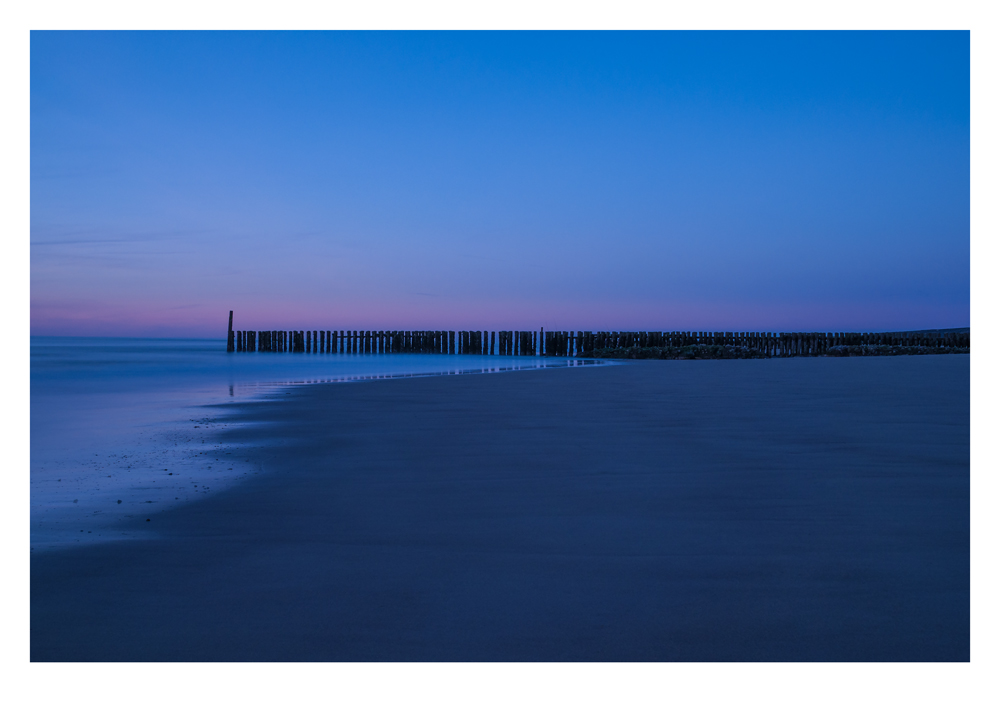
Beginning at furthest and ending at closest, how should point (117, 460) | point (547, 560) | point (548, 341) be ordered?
point (548, 341)
point (117, 460)
point (547, 560)

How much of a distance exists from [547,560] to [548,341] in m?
29.2

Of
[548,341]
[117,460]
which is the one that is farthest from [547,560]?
[548,341]

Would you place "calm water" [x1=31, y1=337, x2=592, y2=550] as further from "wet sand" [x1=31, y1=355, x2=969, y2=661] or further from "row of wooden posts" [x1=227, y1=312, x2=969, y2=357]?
"row of wooden posts" [x1=227, y1=312, x2=969, y2=357]

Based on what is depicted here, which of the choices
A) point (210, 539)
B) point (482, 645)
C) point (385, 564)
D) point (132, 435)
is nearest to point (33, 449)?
point (132, 435)

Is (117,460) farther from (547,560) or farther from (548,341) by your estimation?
(548,341)

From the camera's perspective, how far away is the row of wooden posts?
28.8 metres

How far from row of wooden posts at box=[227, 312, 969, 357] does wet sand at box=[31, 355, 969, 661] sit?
2296cm

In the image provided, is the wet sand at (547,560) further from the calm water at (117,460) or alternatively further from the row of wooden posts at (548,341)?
the row of wooden posts at (548,341)

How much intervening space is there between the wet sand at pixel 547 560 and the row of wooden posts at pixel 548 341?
2296cm

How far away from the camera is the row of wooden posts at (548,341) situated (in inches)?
1133

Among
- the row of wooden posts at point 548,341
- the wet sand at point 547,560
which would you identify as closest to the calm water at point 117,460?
the wet sand at point 547,560

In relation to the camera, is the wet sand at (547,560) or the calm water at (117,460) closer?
the wet sand at (547,560)

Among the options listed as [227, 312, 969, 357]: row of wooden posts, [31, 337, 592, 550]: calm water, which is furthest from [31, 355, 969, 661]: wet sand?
[227, 312, 969, 357]: row of wooden posts

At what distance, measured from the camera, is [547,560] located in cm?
283
